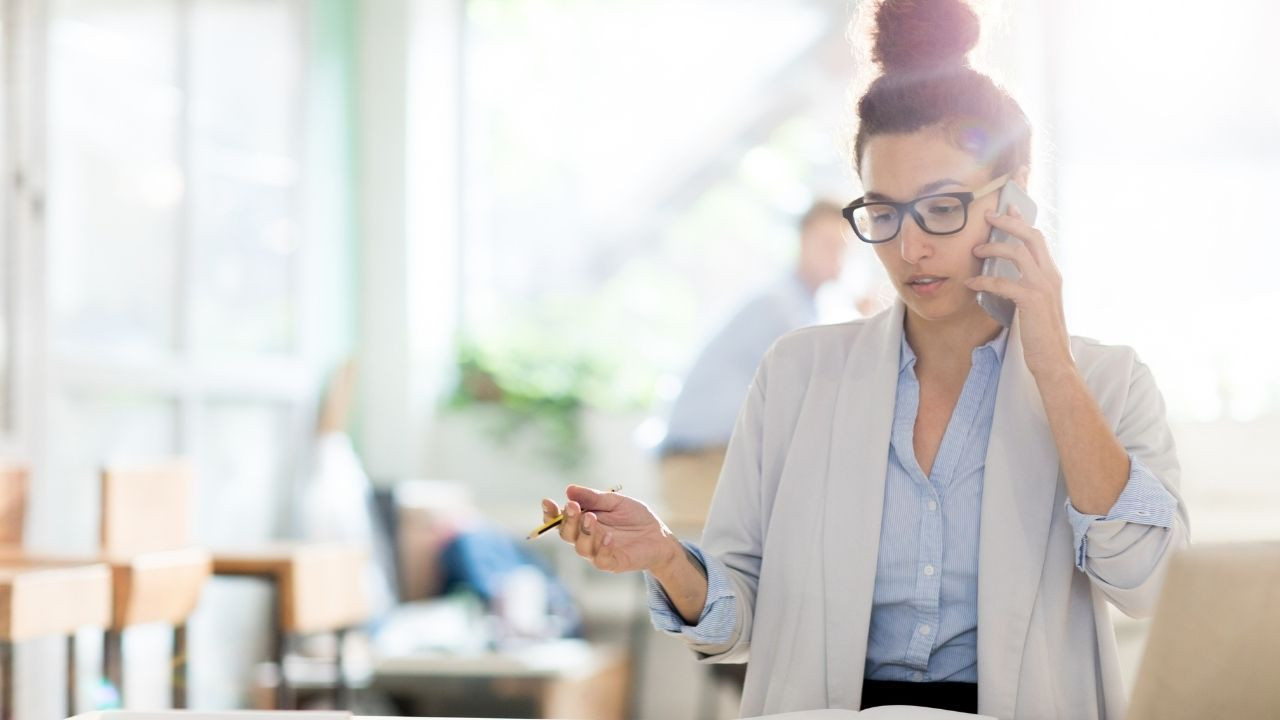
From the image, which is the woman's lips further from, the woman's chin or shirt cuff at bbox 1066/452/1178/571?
shirt cuff at bbox 1066/452/1178/571

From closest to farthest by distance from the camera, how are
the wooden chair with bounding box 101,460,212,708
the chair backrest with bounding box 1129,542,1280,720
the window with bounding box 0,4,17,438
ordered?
the chair backrest with bounding box 1129,542,1280,720 → the wooden chair with bounding box 101,460,212,708 → the window with bounding box 0,4,17,438

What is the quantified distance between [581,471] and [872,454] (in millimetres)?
4210

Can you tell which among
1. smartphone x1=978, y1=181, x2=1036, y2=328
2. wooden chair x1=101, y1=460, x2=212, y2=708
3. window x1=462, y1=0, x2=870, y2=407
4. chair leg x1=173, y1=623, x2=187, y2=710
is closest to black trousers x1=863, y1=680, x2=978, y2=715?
smartphone x1=978, y1=181, x2=1036, y2=328

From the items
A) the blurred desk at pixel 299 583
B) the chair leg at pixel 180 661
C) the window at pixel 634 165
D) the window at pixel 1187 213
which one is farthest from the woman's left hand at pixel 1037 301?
the window at pixel 634 165

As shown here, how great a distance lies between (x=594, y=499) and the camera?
1.43 metres

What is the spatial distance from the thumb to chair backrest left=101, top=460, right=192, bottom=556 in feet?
6.18

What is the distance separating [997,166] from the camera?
5.13 ft

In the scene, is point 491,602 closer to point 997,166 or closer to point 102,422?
point 102,422

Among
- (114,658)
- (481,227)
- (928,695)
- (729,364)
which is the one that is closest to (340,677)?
(114,658)

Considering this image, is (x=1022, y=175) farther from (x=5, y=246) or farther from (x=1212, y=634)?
(x=5, y=246)

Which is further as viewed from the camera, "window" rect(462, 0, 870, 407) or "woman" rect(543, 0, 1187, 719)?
"window" rect(462, 0, 870, 407)

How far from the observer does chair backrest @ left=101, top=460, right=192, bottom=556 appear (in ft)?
9.86

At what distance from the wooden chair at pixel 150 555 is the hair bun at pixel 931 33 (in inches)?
75.7

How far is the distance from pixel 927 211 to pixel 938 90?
0.15 metres
